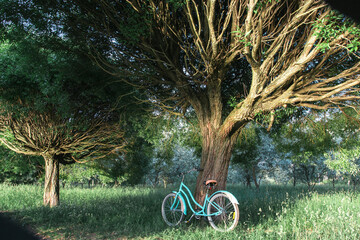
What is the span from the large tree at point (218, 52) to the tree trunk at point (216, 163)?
25 millimetres

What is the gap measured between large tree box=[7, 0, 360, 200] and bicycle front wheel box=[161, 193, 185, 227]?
0.61m

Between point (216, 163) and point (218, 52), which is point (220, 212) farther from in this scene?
point (218, 52)

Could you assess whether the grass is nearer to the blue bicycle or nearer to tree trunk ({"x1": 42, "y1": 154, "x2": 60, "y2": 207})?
the blue bicycle

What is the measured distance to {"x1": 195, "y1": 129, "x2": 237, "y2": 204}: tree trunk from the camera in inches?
267

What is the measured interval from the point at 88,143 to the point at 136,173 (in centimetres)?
1175

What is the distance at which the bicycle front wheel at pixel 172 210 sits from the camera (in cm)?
657

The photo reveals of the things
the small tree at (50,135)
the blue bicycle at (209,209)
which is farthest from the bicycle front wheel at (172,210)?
the small tree at (50,135)

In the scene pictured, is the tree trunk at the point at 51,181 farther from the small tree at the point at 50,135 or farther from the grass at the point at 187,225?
the grass at the point at 187,225

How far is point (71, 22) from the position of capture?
709 centimetres

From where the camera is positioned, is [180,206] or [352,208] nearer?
[180,206]

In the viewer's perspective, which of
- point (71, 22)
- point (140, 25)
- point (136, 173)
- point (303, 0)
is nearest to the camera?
point (303, 0)

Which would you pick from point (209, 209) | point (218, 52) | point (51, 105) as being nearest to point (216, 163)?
point (209, 209)

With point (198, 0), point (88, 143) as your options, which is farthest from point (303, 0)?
point (88, 143)

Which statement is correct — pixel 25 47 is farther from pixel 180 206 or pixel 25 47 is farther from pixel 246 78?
pixel 246 78
